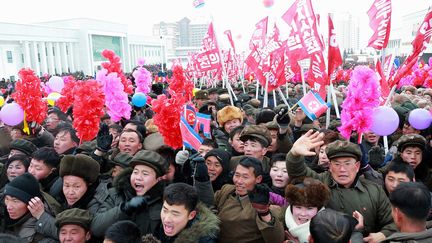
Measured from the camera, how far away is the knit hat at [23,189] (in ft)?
10.3

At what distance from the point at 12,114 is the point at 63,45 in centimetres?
5075

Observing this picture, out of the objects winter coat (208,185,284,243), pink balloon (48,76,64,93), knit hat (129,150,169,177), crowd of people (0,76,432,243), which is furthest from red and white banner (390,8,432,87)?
pink balloon (48,76,64,93)

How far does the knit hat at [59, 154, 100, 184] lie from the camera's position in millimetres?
3283

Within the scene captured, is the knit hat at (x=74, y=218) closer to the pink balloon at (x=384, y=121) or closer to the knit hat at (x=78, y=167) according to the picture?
the knit hat at (x=78, y=167)

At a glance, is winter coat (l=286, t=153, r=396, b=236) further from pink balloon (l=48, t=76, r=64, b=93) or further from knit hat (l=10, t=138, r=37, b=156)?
pink balloon (l=48, t=76, r=64, b=93)

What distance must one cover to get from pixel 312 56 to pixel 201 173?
181 inches

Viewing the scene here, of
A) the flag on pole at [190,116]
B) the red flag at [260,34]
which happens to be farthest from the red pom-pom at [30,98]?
the red flag at [260,34]

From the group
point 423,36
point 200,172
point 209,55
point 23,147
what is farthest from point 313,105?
point 209,55

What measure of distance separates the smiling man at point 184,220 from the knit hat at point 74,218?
0.66m

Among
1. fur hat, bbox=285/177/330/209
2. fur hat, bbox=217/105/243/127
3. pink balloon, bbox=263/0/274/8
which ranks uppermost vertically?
pink balloon, bbox=263/0/274/8

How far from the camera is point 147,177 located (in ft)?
10.1

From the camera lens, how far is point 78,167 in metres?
3.30

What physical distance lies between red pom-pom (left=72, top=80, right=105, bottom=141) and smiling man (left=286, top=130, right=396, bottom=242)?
2.60 metres

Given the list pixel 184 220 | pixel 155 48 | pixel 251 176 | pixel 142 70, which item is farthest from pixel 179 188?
pixel 155 48
